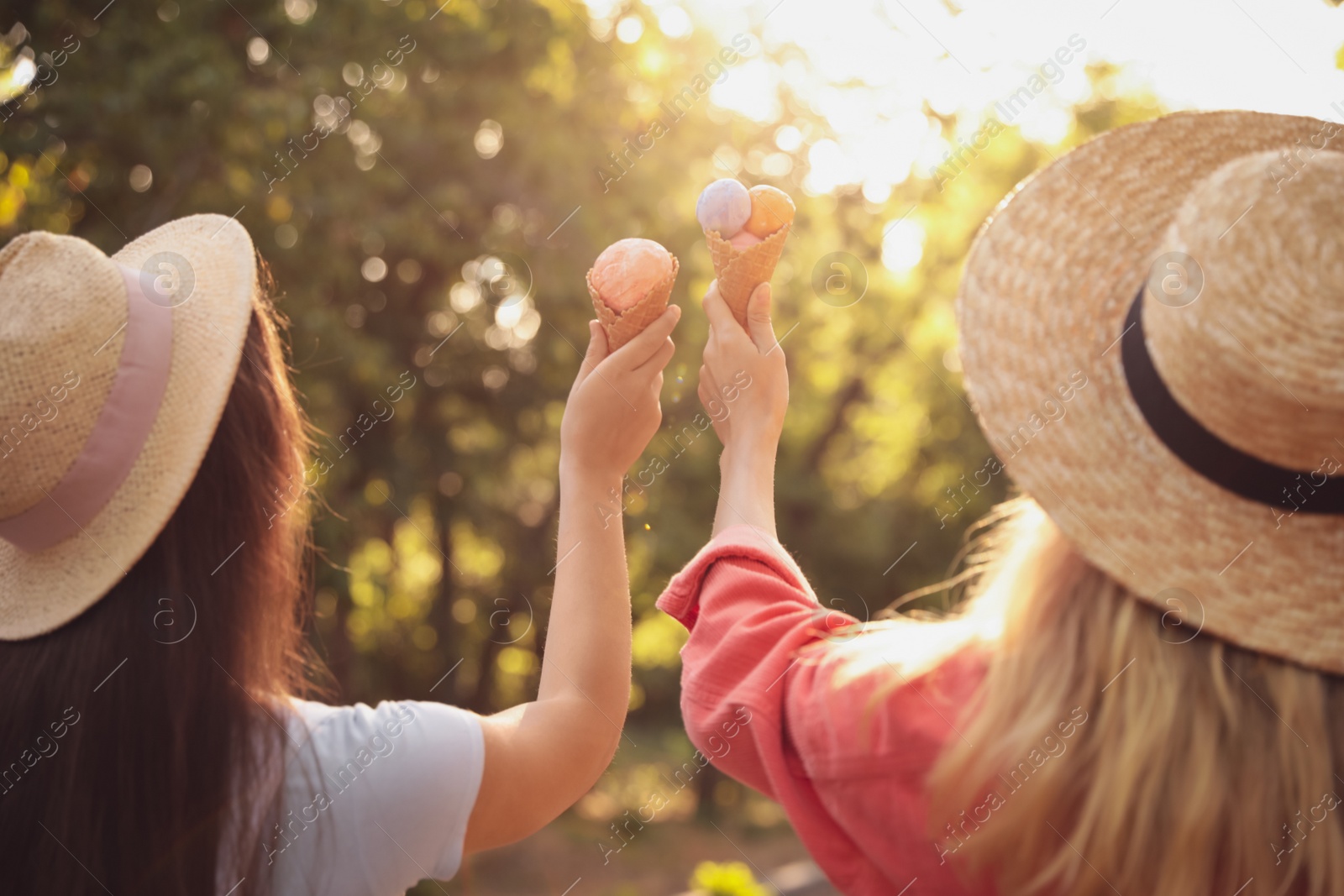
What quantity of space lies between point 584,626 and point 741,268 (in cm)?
87

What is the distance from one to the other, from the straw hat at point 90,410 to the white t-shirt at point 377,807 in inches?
17.8

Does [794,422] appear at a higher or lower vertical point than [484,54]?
lower

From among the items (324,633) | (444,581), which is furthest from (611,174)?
(444,581)

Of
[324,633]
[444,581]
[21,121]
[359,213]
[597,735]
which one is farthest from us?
[444,581]

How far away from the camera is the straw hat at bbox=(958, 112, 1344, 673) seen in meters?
1.17

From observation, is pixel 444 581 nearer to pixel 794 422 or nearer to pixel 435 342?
pixel 435 342

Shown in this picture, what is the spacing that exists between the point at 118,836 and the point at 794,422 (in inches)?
642

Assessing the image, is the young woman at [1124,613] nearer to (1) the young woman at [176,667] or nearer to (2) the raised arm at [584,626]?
(2) the raised arm at [584,626]

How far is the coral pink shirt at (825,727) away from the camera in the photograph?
127 cm

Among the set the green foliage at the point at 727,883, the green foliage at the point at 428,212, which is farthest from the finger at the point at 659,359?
the green foliage at the point at 727,883

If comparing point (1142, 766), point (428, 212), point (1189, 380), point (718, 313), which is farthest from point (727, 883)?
point (428, 212)

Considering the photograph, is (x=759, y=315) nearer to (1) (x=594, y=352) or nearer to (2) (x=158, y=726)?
(1) (x=594, y=352)

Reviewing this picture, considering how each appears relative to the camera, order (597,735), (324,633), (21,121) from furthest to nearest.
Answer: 1. (324,633)
2. (21,121)
3. (597,735)

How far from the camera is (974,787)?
1.18m
